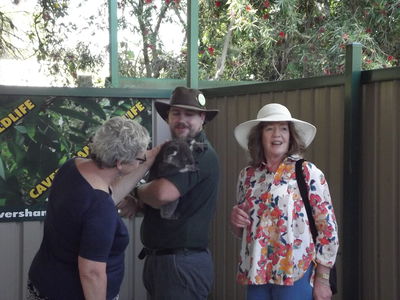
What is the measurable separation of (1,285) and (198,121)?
7.74 feet

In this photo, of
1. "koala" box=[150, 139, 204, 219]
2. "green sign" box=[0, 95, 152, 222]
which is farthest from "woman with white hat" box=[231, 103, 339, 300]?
"green sign" box=[0, 95, 152, 222]

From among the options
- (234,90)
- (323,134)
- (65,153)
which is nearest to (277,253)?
(323,134)

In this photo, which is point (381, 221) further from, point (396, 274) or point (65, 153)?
point (65, 153)

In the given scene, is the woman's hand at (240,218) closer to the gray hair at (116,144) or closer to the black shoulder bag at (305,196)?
the black shoulder bag at (305,196)

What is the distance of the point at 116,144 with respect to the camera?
7.76 ft

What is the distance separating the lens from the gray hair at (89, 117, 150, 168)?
7.75 feet

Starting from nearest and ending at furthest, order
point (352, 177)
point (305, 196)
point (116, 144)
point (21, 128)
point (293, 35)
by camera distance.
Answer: point (116, 144)
point (305, 196)
point (352, 177)
point (21, 128)
point (293, 35)

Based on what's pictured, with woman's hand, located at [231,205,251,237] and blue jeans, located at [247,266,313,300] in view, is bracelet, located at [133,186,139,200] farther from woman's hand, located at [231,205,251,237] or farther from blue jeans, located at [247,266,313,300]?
blue jeans, located at [247,266,313,300]

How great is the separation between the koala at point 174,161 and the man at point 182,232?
0.02 m

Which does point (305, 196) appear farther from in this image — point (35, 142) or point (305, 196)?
point (35, 142)

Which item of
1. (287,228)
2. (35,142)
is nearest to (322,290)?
(287,228)

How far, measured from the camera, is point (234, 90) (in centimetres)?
446

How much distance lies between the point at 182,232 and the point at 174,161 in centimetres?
33

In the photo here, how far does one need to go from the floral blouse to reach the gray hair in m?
0.67
